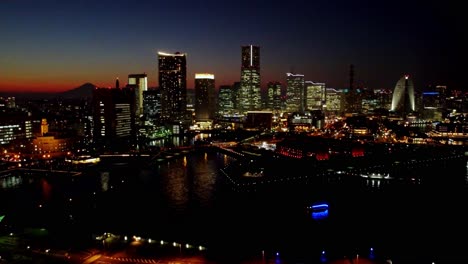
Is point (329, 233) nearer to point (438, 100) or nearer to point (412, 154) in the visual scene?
point (412, 154)

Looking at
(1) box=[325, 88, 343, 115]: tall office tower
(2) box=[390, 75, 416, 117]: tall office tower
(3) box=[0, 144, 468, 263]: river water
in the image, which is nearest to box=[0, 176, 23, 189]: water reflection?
(3) box=[0, 144, 468, 263]: river water

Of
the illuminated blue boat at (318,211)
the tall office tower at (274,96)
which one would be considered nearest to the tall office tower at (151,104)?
the tall office tower at (274,96)

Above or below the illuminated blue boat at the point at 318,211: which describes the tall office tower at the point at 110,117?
above

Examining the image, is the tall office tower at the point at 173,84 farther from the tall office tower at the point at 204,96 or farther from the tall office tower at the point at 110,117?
the tall office tower at the point at 110,117

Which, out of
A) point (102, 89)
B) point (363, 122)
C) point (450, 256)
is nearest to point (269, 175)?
point (450, 256)

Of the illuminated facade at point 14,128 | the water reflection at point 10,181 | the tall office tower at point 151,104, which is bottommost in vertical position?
the water reflection at point 10,181

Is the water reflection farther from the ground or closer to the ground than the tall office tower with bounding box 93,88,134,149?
closer to the ground

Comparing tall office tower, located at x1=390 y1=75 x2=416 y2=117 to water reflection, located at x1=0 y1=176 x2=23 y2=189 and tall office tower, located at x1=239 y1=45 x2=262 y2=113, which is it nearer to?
tall office tower, located at x1=239 y1=45 x2=262 y2=113
